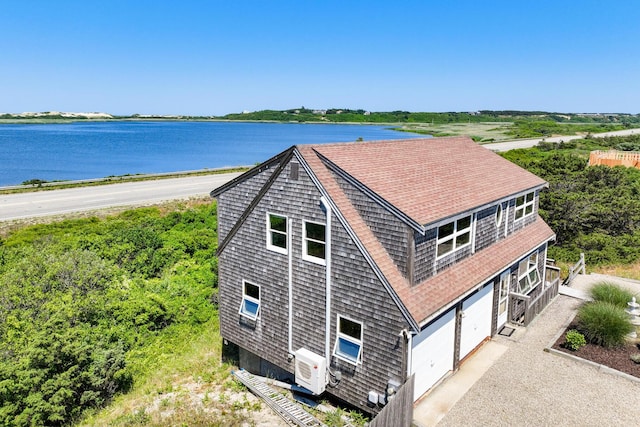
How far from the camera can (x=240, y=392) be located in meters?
13.9

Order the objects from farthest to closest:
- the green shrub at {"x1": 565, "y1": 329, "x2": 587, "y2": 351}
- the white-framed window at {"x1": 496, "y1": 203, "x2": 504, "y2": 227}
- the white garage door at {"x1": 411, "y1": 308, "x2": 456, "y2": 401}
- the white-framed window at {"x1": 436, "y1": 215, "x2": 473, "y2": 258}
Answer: the white-framed window at {"x1": 496, "y1": 203, "x2": 504, "y2": 227} → the green shrub at {"x1": 565, "y1": 329, "x2": 587, "y2": 351} → the white-framed window at {"x1": 436, "y1": 215, "x2": 473, "y2": 258} → the white garage door at {"x1": 411, "y1": 308, "x2": 456, "y2": 401}

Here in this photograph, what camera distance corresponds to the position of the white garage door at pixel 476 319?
13415 millimetres

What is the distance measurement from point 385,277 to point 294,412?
4.72 m

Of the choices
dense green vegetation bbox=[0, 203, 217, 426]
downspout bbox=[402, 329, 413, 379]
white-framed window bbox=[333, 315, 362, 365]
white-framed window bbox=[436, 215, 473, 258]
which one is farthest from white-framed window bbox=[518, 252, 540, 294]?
dense green vegetation bbox=[0, 203, 217, 426]

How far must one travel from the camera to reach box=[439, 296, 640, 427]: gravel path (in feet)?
36.1

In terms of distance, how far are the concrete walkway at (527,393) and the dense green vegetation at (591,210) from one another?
41.6 feet

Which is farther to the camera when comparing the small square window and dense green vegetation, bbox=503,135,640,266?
dense green vegetation, bbox=503,135,640,266

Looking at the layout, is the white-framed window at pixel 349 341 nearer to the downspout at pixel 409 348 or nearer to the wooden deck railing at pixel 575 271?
the downspout at pixel 409 348

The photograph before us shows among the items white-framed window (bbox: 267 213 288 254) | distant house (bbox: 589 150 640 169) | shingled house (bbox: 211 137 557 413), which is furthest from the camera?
distant house (bbox: 589 150 640 169)

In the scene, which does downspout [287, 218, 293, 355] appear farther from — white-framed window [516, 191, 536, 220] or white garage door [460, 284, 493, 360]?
white-framed window [516, 191, 536, 220]

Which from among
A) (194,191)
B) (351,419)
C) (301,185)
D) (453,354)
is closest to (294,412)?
(351,419)

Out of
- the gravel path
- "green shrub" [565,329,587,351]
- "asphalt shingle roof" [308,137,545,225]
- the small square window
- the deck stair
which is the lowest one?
the deck stair

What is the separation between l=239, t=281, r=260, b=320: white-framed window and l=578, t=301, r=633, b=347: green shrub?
10545 millimetres

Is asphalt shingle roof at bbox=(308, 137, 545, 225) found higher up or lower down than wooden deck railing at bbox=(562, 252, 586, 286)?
higher up
